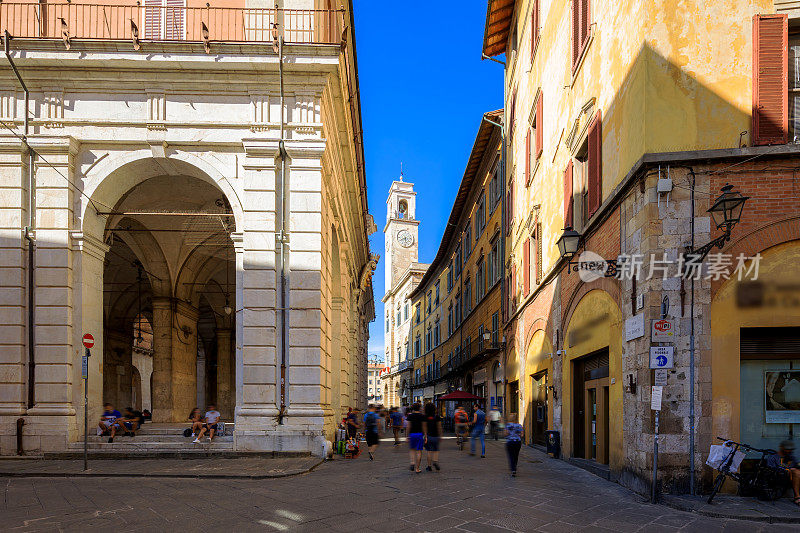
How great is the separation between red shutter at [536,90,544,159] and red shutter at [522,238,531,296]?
3080 mm

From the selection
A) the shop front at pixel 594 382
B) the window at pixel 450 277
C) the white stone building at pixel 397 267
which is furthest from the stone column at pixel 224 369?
the white stone building at pixel 397 267

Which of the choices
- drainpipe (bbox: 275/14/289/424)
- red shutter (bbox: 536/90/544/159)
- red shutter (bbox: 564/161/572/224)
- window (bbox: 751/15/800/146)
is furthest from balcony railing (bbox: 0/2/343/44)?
window (bbox: 751/15/800/146)

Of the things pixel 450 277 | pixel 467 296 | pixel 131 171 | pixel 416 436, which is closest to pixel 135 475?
pixel 416 436

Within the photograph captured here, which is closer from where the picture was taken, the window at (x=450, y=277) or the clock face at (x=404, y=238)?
the window at (x=450, y=277)

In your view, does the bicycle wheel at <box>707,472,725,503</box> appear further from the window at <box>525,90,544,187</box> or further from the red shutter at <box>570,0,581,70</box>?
the window at <box>525,90,544,187</box>

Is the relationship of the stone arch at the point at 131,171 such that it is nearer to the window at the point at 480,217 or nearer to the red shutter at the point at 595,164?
the red shutter at the point at 595,164

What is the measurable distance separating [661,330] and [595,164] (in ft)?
15.1

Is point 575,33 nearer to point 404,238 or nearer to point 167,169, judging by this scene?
point 167,169

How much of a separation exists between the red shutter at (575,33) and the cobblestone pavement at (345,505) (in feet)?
30.3

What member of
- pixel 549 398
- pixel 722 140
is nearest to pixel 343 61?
pixel 722 140

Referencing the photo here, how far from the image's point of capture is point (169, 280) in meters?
22.4

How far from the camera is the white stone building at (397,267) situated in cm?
7894

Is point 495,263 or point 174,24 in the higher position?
point 174,24

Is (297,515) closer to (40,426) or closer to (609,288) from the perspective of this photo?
(609,288)
